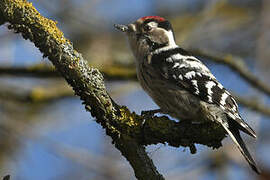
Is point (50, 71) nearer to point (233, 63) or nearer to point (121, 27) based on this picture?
point (121, 27)

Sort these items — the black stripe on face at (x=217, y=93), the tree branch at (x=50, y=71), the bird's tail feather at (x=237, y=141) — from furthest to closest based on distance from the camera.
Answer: the tree branch at (x=50, y=71) → the black stripe on face at (x=217, y=93) → the bird's tail feather at (x=237, y=141)

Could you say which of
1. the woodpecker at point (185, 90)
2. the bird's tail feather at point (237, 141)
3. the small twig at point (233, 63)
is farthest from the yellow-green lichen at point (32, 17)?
the small twig at point (233, 63)

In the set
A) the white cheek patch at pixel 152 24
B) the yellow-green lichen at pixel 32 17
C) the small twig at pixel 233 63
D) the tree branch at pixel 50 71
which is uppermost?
the tree branch at pixel 50 71

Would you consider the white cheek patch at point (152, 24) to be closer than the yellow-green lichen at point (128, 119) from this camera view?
No

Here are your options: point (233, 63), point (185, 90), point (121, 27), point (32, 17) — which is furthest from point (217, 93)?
point (32, 17)

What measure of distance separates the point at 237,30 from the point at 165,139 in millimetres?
5984

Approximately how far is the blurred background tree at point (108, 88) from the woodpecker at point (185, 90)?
3.67 ft

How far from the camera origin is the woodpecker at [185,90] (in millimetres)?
3609

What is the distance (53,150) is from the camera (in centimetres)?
584

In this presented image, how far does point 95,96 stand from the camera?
2.86 metres

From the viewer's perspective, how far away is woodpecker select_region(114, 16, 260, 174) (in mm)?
3609

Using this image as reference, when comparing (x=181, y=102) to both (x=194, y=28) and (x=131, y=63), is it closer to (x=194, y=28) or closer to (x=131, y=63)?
(x=131, y=63)

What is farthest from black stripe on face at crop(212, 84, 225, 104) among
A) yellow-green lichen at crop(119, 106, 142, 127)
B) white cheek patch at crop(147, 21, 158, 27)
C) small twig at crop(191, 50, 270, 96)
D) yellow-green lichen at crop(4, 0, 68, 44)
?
yellow-green lichen at crop(4, 0, 68, 44)

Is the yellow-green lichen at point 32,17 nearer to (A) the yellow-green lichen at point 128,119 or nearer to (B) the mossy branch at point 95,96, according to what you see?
(B) the mossy branch at point 95,96
